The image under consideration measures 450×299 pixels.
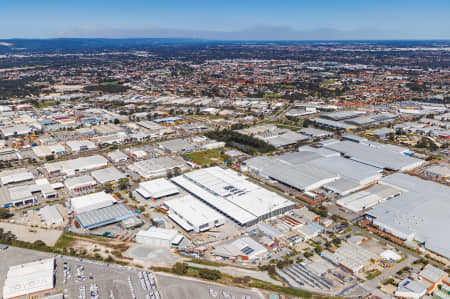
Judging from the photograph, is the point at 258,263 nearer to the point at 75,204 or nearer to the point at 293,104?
the point at 75,204

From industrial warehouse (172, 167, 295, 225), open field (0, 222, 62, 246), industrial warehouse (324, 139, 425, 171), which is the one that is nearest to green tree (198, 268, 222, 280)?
industrial warehouse (172, 167, 295, 225)

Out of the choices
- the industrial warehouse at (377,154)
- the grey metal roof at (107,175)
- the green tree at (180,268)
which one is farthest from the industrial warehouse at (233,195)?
the industrial warehouse at (377,154)

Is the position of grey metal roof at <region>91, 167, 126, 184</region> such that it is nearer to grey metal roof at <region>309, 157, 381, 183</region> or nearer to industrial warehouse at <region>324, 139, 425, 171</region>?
grey metal roof at <region>309, 157, 381, 183</region>

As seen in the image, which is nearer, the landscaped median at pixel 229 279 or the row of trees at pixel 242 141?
the landscaped median at pixel 229 279

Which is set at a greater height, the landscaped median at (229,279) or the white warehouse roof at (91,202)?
the white warehouse roof at (91,202)

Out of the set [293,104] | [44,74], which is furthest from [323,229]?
[44,74]

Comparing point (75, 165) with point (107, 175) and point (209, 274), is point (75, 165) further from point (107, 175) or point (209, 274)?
point (209, 274)

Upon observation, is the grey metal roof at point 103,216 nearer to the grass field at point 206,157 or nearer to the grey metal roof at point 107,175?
the grey metal roof at point 107,175

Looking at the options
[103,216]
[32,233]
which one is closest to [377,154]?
[103,216]
